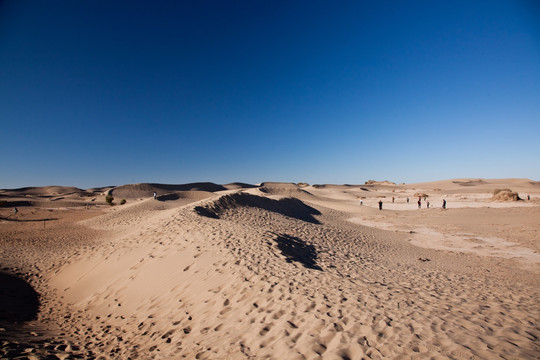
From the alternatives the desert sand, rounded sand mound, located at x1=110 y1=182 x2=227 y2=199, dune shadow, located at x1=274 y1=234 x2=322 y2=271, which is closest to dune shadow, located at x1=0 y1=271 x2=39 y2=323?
the desert sand

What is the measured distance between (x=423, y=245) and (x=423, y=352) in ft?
43.5

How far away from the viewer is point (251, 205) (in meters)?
19.5

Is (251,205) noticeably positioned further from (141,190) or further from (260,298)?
(141,190)

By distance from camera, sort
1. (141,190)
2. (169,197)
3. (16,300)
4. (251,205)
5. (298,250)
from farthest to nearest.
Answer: (141,190) → (169,197) → (251,205) → (298,250) → (16,300)

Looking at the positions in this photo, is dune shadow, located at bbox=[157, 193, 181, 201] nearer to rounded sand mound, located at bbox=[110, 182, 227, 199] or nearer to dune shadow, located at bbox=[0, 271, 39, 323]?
rounded sand mound, located at bbox=[110, 182, 227, 199]

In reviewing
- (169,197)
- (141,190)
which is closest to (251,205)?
(169,197)

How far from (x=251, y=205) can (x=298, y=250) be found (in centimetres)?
1043

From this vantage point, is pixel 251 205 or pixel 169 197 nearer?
pixel 251 205

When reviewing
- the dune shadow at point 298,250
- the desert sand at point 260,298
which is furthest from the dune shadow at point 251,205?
the dune shadow at point 298,250

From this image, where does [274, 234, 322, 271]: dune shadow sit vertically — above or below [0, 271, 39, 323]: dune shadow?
above

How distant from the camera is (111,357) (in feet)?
13.8

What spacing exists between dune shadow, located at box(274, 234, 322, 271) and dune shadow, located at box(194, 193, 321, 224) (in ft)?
20.2

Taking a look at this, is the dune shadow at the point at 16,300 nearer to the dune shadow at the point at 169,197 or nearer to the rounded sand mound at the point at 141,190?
the dune shadow at the point at 169,197

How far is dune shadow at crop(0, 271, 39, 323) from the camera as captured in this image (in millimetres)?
5916
